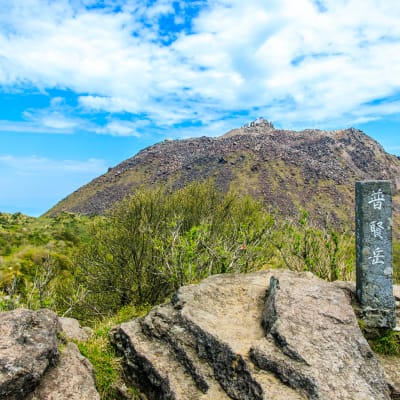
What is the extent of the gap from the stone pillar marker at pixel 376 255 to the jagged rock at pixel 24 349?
609 centimetres

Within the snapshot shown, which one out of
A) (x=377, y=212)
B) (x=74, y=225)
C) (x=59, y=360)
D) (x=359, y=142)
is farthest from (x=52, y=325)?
(x=359, y=142)

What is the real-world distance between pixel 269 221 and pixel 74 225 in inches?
1177

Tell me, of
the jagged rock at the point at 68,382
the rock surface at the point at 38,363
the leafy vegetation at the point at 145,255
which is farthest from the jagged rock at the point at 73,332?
the rock surface at the point at 38,363

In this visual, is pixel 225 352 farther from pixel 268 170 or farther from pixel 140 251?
pixel 268 170

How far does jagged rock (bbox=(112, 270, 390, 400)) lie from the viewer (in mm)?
5539

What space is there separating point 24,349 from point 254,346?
343 cm

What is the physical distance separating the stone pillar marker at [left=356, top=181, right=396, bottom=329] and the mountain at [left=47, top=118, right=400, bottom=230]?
95.4 metres

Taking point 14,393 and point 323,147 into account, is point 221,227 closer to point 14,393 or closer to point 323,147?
point 14,393

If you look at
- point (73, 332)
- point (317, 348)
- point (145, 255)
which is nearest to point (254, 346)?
point (317, 348)

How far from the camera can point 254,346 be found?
6055 millimetres

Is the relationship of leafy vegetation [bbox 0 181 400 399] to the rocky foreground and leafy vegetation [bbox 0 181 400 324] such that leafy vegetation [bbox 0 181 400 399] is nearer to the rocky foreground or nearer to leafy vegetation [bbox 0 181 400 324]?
leafy vegetation [bbox 0 181 400 324]

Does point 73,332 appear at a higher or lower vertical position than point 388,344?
higher

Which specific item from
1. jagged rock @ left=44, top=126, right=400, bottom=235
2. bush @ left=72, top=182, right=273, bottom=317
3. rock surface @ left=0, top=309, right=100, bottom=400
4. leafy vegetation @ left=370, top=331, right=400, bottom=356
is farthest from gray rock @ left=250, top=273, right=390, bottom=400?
jagged rock @ left=44, top=126, right=400, bottom=235

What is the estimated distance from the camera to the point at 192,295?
7.82m
